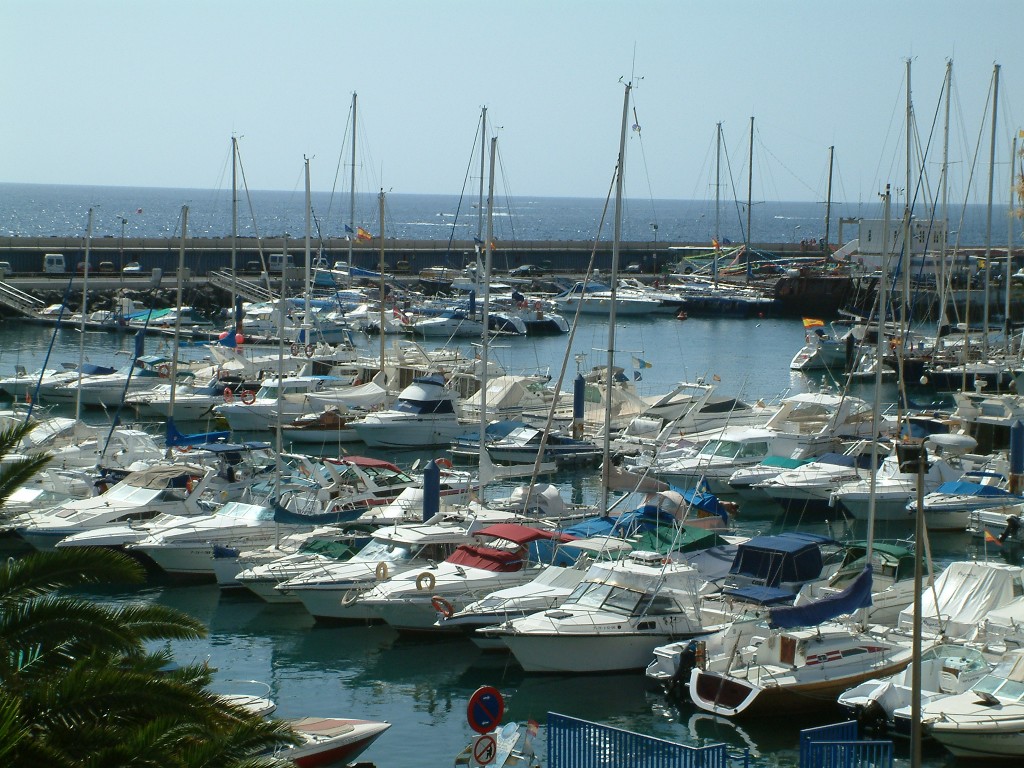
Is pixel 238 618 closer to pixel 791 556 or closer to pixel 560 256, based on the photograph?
pixel 791 556

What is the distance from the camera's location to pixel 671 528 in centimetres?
2566

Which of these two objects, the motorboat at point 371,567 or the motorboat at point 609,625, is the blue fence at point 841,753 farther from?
the motorboat at point 371,567

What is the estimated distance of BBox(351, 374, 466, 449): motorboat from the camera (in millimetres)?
42812

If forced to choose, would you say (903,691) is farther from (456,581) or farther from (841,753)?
(456,581)

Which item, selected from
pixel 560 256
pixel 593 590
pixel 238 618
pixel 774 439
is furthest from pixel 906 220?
pixel 560 256

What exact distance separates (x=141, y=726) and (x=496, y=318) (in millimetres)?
66705

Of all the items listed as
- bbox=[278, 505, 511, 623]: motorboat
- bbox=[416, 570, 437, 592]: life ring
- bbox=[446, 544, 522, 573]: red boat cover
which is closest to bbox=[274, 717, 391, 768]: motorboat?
bbox=[416, 570, 437, 592]: life ring

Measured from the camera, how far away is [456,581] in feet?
78.5

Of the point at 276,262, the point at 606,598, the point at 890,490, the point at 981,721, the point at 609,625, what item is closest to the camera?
the point at 981,721

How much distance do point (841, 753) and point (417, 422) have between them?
2811 centimetres

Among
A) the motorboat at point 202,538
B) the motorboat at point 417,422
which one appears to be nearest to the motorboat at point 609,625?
the motorboat at point 202,538

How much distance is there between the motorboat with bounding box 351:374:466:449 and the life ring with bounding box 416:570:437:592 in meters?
19.2

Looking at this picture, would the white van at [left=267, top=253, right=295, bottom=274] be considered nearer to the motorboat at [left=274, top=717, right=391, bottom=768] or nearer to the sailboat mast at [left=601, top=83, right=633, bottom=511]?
the sailboat mast at [left=601, top=83, right=633, bottom=511]

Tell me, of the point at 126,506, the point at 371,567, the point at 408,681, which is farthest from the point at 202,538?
the point at 408,681
